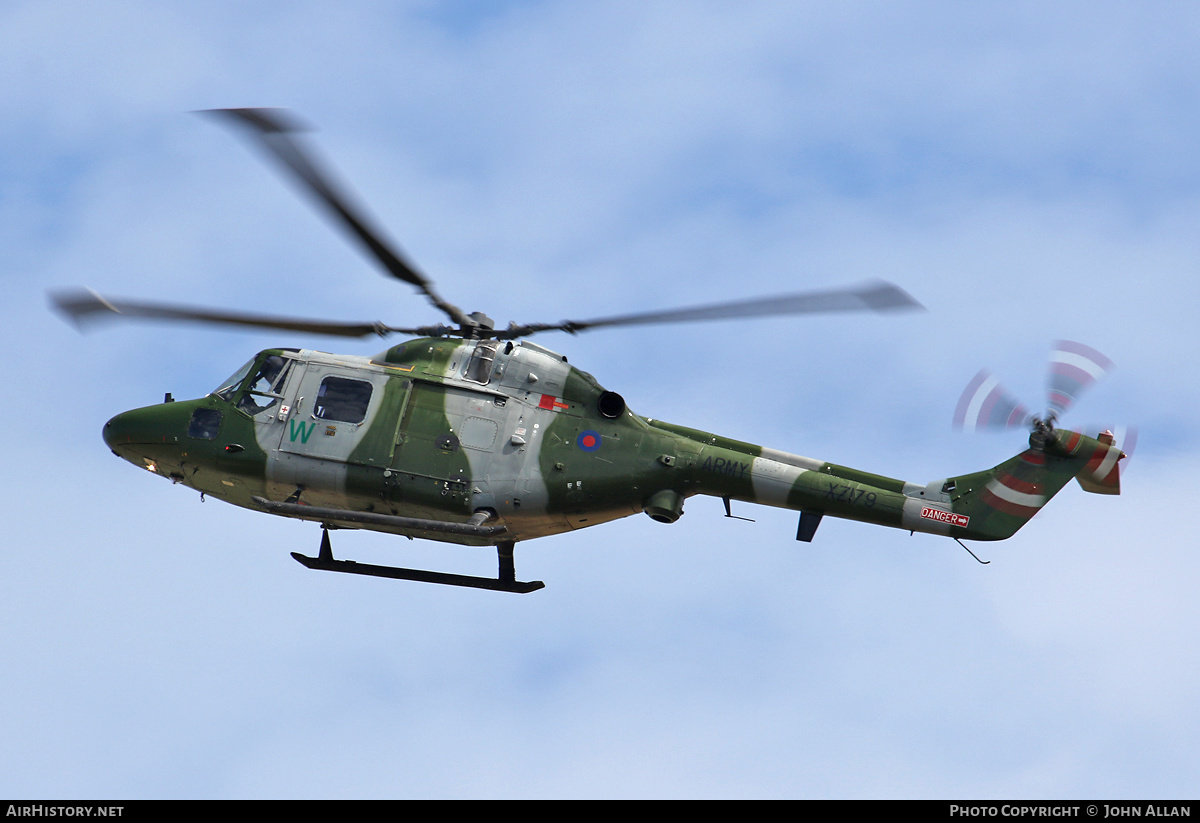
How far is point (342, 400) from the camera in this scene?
25562mm

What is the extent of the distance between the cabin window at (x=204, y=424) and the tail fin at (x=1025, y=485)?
12768 millimetres

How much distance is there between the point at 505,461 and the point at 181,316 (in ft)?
19.1

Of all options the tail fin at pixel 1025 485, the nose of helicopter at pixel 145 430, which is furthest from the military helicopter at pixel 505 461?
the nose of helicopter at pixel 145 430

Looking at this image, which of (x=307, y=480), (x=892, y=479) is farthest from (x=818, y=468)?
(x=307, y=480)

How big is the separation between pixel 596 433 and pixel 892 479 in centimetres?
497

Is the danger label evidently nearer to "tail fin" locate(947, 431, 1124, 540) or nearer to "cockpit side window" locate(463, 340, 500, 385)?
"tail fin" locate(947, 431, 1124, 540)

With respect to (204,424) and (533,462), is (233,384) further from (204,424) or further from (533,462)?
(533,462)

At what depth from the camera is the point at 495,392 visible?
82.2 feet

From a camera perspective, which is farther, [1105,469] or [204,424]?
[204,424]

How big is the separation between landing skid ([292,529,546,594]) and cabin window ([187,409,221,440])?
262 cm

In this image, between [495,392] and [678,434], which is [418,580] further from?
[678,434]

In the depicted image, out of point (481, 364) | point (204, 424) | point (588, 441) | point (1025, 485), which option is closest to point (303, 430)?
point (204, 424)

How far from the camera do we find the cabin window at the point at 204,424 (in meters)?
26.1
